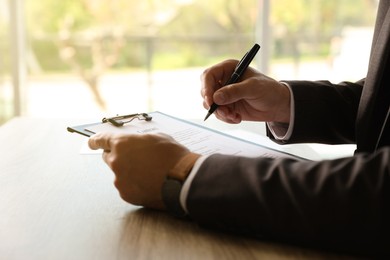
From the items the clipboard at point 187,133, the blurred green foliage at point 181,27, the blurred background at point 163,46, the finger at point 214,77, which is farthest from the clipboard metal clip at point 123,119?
the blurred green foliage at point 181,27

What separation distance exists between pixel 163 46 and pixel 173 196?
9.95 feet

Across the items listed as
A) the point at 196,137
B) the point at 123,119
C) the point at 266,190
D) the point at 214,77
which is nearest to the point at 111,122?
the point at 123,119

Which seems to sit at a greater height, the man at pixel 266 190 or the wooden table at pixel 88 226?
the man at pixel 266 190

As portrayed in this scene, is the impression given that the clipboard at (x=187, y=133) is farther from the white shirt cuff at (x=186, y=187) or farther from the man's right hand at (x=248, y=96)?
the white shirt cuff at (x=186, y=187)

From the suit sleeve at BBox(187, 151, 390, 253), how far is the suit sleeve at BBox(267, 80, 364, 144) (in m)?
0.45

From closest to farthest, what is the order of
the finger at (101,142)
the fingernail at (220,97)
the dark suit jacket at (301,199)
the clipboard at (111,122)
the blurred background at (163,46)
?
1. the dark suit jacket at (301,199)
2. the finger at (101,142)
3. the clipboard at (111,122)
4. the fingernail at (220,97)
5. the blurred background at (163,46)

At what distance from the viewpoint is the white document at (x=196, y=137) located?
0.83 m

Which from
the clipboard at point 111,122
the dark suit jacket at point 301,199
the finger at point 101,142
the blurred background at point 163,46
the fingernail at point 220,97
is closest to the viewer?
the dark suit jacket at point 301,199

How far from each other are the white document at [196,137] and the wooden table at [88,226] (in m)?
0.09

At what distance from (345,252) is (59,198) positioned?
426 millimetres

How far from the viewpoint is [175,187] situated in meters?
0.60

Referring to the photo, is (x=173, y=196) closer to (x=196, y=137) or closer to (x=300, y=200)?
(x=300, y=200)

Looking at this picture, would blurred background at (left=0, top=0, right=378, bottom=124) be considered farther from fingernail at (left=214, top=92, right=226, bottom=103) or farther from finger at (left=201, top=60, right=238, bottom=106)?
fingernail at (left=214, top=92, right=226, bottom=103)

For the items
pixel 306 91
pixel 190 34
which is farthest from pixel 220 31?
pixel 306 91
